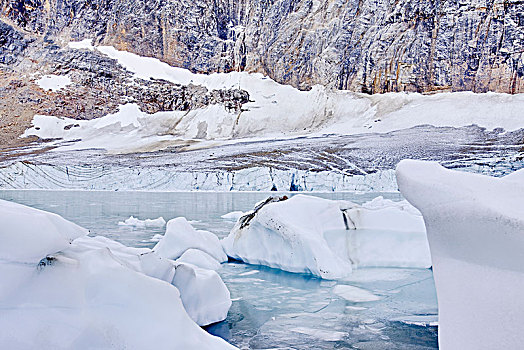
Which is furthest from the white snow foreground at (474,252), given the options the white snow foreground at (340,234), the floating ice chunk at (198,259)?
the floating ice chunk at (198,259)

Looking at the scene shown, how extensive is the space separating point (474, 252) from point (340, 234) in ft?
10.3

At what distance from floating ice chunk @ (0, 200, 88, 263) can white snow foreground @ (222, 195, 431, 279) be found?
9.23ft

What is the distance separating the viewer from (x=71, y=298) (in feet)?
5.06

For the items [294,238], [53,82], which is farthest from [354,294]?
[53,82]

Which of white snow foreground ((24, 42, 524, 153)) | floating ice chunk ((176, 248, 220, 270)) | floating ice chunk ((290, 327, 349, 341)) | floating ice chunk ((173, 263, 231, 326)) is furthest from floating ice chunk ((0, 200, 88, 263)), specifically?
white snow foreground ((24, 42, 524, 153))

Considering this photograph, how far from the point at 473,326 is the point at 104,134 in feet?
116

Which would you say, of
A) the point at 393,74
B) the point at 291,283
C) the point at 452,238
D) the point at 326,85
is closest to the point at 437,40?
the point at 393,74

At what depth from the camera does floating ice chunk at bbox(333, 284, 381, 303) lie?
11.3 feet

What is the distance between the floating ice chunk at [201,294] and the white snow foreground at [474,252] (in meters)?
1.60

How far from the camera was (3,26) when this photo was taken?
126 feet

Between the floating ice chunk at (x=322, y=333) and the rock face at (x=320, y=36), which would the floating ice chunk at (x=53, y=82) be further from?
the floating ice chunk at (x=322, y=333)

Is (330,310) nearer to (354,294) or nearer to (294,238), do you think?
(354,294)

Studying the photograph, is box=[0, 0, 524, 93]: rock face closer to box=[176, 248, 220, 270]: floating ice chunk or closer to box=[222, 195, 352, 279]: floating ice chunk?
box=[222, 195, 352, 279]: floating ice chunk

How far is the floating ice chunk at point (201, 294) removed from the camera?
2615 mm
